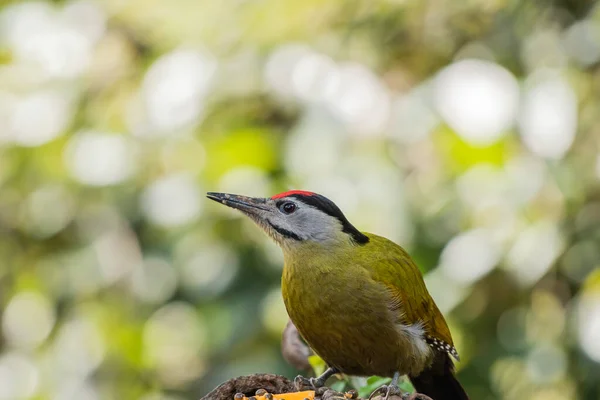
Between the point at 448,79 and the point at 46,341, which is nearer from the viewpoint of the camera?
the point at 448,79

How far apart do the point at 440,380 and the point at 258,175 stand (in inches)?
73.3

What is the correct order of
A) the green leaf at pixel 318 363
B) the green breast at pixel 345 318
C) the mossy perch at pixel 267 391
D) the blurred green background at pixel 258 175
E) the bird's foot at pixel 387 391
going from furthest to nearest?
1. the blurred green background at pixel 258 175
2. the green leaf at pixel 318 363
3. the green breast at pixel 345 318
4. the bird's foot at pixel 387 391
5. the mossy perch at pixel 267 391

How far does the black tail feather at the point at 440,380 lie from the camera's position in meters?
3.65

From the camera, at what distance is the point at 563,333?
5055 mm

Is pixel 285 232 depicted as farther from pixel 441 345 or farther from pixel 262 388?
pixel 262 388

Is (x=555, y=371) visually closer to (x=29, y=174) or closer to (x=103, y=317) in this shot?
(x=103, y=317)

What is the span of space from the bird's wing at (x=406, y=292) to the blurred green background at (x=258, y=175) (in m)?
1.10

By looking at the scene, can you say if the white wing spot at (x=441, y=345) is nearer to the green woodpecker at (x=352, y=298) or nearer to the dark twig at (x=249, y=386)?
the green woodpecker at (x=352, y=298)

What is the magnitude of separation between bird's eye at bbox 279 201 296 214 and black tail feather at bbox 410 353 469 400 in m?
0.81

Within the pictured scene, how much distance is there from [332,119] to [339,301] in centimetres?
203

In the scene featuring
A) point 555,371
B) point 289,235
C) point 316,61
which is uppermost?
point 316,61

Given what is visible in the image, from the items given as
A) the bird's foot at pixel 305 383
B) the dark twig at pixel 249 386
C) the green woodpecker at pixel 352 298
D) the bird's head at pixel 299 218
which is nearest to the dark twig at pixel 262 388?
the dark twig at pixel 249 386

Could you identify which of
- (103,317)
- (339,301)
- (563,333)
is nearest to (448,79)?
(563,333)

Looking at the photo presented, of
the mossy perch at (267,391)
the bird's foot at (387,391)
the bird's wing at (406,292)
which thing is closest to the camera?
the mossy perch at (267,391)
